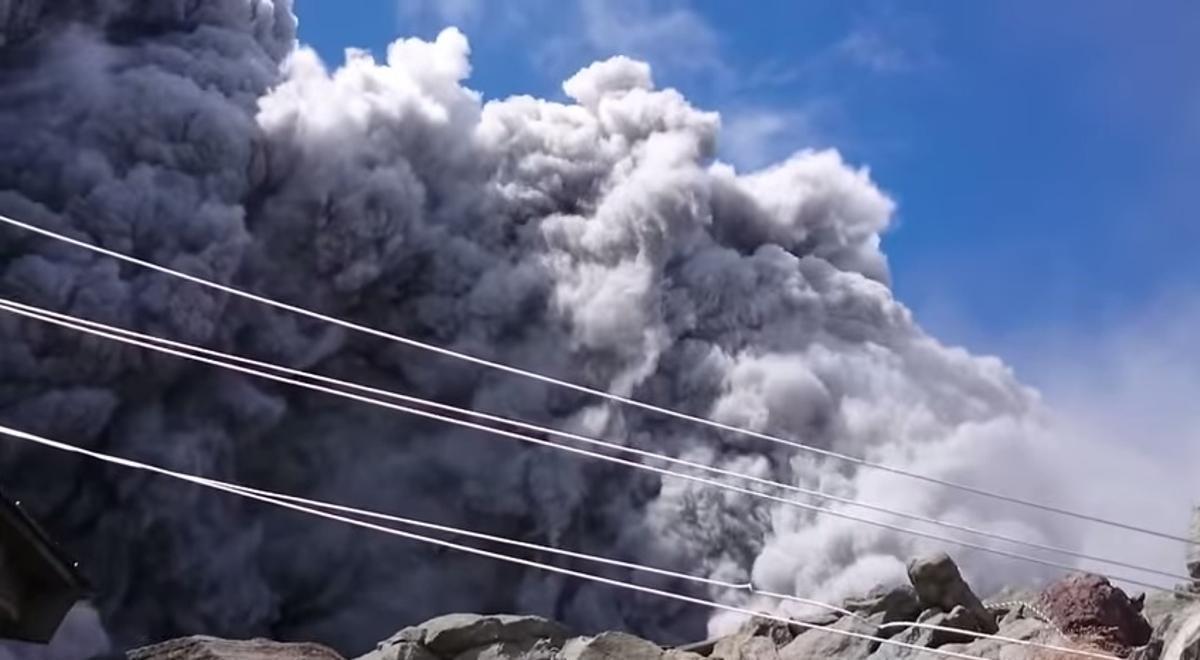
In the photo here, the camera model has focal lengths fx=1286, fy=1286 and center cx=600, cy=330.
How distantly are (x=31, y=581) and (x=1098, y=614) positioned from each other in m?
11.9

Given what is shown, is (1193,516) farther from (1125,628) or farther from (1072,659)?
(1072,659)

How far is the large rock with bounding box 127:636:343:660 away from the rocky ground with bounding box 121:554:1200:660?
0.02 meters

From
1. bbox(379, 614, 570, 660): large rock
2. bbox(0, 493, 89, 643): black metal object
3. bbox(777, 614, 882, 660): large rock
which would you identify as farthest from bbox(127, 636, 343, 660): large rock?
bbox(0, 493, 89, 643): black metal object

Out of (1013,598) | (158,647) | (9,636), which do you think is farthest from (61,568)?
(1013,598)

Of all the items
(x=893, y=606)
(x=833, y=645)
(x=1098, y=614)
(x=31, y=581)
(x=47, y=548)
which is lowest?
(x=31, y=581)

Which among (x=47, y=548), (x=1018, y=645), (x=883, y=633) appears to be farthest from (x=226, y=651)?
(x=1018, y=645)

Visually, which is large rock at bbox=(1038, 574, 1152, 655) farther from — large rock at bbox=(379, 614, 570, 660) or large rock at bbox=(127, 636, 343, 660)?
large rock at bbox=(127, 636, 343, 660)

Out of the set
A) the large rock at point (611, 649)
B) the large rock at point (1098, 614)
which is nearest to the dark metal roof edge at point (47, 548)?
the large rock at point (611, 649)

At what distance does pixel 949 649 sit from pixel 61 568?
1150cm

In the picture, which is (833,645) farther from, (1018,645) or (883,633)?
(1018,645)

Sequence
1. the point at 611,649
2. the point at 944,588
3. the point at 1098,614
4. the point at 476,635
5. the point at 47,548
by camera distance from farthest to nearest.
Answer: the point at 476,635 < the point at 611,649 < the point at 944,588 < the point at 1098,614 < the point at 47,548

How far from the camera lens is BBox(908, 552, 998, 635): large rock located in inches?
727

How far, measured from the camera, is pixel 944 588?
18.7 m

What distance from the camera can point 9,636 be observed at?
33.5ft
